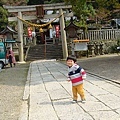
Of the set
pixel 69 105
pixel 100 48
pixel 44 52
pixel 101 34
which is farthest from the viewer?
pixel 44 52

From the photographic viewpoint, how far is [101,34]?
24609mm

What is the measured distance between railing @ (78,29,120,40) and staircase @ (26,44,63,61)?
2743 millimetres

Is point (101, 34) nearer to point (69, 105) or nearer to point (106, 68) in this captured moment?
point (106, 68)

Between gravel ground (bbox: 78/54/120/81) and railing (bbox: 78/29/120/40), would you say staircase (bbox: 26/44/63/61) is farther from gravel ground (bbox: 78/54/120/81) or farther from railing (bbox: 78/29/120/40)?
gravel ground (bbox: 78/54/120/81)

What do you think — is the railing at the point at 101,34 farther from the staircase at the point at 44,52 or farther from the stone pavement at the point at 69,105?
the stone pavement at the point at 69,105

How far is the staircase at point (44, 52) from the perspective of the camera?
936 inches

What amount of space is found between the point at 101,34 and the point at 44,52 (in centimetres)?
588

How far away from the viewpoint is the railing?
24.2 m

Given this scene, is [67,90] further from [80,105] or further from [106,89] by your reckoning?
[80,105]

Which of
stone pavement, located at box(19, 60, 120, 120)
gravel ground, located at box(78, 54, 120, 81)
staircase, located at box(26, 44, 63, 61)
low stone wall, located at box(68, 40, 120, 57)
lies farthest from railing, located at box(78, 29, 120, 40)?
stone pavement, located at box(19, 60, 120, 120)

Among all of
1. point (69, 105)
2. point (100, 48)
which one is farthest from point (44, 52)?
point (69, 105)

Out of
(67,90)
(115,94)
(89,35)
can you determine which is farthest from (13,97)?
(89,35)

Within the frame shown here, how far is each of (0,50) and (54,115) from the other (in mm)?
15465

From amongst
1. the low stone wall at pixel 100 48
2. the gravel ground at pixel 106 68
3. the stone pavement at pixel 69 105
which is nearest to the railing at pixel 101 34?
the low stone wall at pixel 100 48
